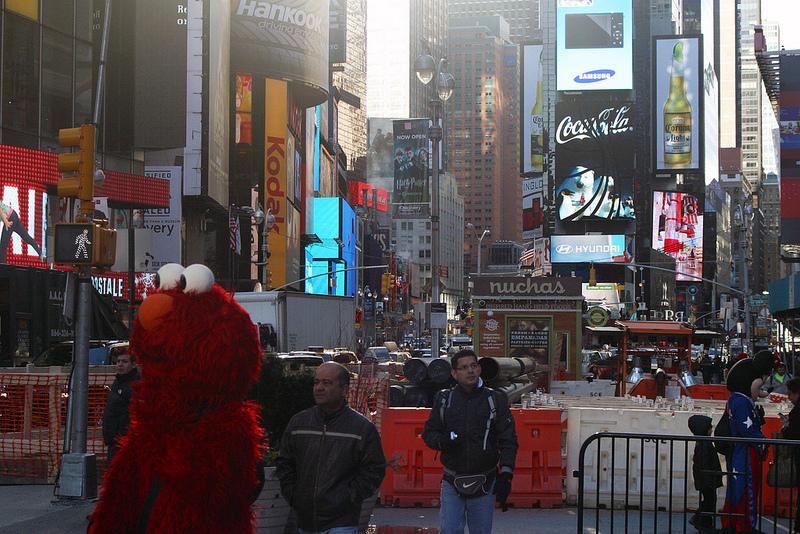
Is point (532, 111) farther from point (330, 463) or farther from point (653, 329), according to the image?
point (330, 463)

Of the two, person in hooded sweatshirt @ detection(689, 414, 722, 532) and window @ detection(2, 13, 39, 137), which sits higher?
window @ detection(2, 13, 39, 137)

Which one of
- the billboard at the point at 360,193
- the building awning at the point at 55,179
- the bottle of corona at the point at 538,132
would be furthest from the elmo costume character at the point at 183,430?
the billboard at the point at 360,193

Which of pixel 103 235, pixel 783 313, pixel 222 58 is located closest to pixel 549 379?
pixel 783 313

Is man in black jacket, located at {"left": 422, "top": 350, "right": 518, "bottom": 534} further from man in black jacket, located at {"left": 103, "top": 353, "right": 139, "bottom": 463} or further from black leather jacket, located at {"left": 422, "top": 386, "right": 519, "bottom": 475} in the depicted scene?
man in black jacket, located at {"left": 103, "top": 353, "right": 139, "bottom": 463}

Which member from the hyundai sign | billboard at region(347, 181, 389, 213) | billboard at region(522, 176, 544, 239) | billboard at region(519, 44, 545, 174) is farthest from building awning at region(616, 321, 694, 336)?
billboard at region(347, 181, 389, 213)

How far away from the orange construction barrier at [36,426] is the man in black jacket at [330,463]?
303 inches

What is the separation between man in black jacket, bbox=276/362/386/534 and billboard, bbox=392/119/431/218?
137 m

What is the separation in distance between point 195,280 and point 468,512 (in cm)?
329

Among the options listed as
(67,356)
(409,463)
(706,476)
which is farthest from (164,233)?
(706,476)

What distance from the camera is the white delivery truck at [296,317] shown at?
29.5m

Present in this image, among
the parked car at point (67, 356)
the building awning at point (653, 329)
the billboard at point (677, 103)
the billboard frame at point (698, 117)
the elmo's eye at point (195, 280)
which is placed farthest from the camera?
the billboard at point (677, 103)

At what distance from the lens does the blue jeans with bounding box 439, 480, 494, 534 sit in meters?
7.75

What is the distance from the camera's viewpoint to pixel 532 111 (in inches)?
5719

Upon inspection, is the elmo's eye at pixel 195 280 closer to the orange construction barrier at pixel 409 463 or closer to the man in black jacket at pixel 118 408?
the man in black jacket at pixel 118 408
